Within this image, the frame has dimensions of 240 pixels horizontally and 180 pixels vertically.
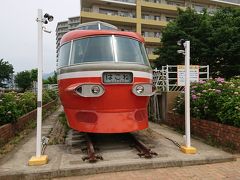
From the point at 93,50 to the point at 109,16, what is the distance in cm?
3637

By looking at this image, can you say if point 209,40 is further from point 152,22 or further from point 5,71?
point 5,71

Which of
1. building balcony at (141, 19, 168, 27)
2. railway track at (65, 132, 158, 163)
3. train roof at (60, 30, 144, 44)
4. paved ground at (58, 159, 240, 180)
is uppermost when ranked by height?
building balcony at (141, 19, 168, 27)

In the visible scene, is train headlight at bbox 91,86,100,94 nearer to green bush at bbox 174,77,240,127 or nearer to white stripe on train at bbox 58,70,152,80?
white stripe on train at bbox 58,70,152,80

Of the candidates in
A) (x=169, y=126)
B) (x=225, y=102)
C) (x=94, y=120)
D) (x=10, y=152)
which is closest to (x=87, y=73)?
(x=94, y=120)

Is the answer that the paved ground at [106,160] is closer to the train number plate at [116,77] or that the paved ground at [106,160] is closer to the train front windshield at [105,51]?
the train number plate at [116,77]

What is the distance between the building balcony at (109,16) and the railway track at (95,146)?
34357mm

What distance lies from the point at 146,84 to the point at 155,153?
5.35ft

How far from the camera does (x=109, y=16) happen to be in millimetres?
42156

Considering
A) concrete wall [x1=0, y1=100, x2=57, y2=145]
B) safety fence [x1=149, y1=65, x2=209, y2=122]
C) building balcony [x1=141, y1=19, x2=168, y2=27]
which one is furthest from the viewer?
building balcony [x1=141, y1=19, x2=168, y2=27]

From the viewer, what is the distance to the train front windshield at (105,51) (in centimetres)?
699

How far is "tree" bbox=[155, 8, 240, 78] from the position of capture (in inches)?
786

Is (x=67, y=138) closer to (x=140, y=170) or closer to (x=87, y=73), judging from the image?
(x=87, y=73)

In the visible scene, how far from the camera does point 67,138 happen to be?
828cm

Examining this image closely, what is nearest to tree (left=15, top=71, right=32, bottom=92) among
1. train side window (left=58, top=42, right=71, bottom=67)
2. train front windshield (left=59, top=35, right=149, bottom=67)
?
train side window (left=58, top=42, right=71, bottom=67)
